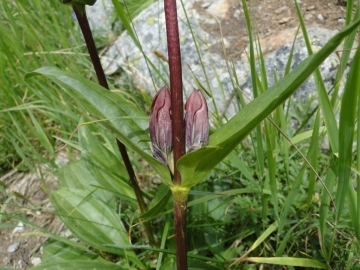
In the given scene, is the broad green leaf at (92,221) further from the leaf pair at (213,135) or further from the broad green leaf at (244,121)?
the broad green leaf at (244,121)

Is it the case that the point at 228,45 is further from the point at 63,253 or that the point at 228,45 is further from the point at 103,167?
the point at 63,253

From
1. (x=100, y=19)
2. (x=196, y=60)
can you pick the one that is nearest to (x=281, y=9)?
(x=196, y=60)

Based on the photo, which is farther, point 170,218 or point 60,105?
point 60,105

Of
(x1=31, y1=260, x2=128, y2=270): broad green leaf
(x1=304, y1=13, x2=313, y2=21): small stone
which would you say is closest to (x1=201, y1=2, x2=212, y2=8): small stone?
(x1=304, y1=13, x2=313, y2=21): small stone

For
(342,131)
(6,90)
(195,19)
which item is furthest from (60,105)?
(342,131)

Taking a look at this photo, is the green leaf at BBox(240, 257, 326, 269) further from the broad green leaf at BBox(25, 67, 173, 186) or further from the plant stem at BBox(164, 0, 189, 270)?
the broad green leaf at BBox(25, 67, 173, 186)

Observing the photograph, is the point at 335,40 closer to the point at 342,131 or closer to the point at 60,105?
the point at 342,131

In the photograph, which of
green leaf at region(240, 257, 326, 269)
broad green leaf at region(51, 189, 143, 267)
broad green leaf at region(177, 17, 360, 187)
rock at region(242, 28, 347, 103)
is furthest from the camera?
rock at region(242, 28, 347, 103)
